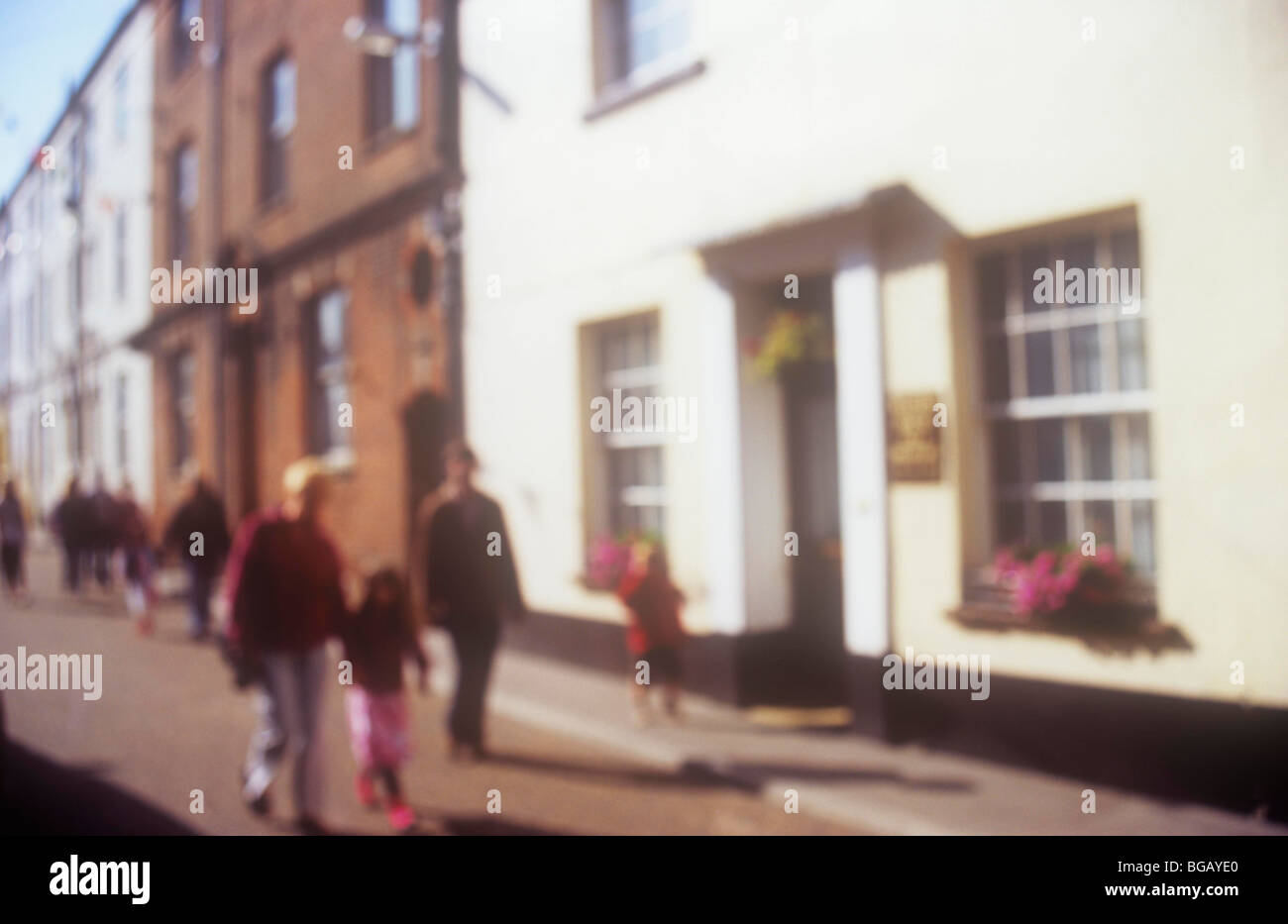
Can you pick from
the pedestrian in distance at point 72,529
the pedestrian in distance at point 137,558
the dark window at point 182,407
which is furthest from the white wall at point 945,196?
the dark window at point 182,407

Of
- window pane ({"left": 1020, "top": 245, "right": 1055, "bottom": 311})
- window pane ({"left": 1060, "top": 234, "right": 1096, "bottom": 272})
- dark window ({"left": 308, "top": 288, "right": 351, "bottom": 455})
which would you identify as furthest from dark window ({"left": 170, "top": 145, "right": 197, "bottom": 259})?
window pane ({"left": 1060, "top": 234, "right": 1096, "bottom": 272})

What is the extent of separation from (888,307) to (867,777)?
251 centimetres

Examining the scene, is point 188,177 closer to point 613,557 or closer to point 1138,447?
point 613,557

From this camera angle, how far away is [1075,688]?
15.4 ft

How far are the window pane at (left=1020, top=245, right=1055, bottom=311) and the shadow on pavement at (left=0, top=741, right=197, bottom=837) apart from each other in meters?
4.50

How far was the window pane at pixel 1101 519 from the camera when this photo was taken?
477 centimetres

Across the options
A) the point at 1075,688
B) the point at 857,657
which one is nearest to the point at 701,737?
the point at 857,657

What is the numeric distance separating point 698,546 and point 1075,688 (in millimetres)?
2707

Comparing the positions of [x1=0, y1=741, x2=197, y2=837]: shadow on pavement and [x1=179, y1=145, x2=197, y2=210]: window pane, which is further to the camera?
[x1=179, y1=145, x2=197, y2=210]: window pane

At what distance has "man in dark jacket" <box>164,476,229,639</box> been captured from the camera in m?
9.29

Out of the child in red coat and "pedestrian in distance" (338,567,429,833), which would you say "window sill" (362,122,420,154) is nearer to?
the child in red coat

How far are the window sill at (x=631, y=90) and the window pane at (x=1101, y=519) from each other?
364 cm

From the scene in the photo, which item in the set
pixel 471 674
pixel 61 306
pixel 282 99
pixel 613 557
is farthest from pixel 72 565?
pixel 471 674

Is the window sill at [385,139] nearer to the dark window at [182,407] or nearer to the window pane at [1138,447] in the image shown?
the dark window at [182,407]
